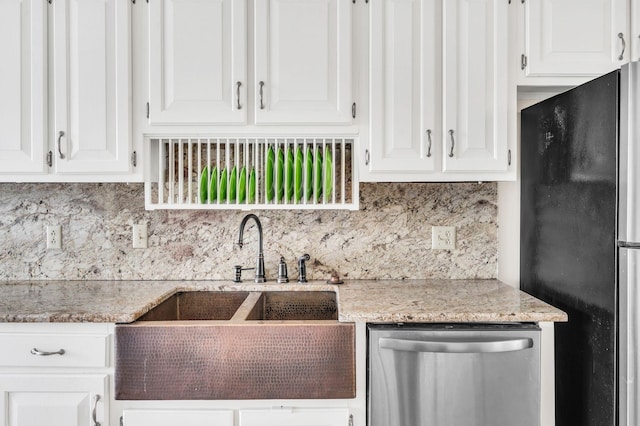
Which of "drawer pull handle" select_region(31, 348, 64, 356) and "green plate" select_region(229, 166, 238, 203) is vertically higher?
"green plate" select_region(229, 166, 238, 203)

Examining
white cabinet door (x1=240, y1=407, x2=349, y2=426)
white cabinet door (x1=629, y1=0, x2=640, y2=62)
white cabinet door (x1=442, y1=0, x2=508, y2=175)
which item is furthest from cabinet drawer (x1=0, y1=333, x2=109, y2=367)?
white cabinet door (x1=629, y1=0, x2=640, y2=62)

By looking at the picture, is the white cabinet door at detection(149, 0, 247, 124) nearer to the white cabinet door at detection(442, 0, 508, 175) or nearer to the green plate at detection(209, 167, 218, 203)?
the green plate at detection(209, 167, 218, 203)

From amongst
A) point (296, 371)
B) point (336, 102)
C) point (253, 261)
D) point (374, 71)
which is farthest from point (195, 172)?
point (296, 371)

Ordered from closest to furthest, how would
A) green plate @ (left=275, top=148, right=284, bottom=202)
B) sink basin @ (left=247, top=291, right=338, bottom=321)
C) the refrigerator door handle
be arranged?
the refrigerator door handle → green plate @ (left=275, top=148, right=284, bottom=202) → sink basin @ (left=247, top=291, right=338, bottom=321)

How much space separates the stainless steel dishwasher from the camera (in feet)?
4.83

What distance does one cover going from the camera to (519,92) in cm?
198

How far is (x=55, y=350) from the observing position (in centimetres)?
151

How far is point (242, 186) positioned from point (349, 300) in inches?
26.3

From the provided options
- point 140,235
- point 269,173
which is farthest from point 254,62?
point 140,235

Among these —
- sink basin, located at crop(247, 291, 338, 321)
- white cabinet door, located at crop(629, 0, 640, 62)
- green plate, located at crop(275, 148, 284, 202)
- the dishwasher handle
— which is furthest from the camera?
sink basin, located at crop(247, 291, 338, 321)

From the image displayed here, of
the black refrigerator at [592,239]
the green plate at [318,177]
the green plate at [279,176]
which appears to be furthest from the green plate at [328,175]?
the black refrigerator at [592,239]

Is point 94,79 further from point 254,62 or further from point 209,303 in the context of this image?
point 209,303

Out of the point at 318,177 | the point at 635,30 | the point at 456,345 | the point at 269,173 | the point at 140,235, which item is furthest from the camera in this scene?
the point at 140,235

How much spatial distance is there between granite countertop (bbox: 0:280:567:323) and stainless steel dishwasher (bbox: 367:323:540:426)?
9 cm
